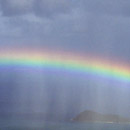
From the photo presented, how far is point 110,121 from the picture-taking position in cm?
19838

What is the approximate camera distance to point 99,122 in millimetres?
198000

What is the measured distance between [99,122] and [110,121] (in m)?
8.03
